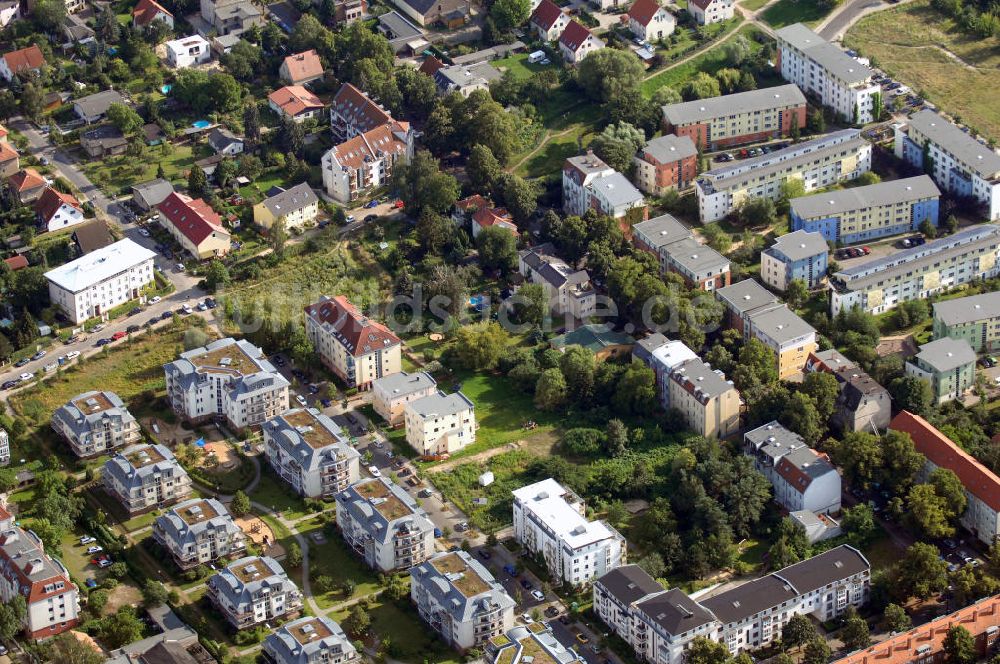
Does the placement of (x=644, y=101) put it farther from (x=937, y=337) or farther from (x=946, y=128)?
(x=937, y=337)

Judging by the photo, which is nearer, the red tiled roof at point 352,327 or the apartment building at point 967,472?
the apartment building at point 967,472

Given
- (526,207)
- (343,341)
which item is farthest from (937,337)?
(343,341)

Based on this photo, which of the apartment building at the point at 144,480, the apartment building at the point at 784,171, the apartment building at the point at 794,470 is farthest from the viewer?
the apartment building at the point at 784,171

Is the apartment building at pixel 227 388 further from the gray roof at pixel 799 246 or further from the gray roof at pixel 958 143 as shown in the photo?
the gray roof at pixel 958 143

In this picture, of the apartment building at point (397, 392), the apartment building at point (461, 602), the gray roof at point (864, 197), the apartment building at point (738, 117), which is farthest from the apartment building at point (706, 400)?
the apartment building at point (738, 117)

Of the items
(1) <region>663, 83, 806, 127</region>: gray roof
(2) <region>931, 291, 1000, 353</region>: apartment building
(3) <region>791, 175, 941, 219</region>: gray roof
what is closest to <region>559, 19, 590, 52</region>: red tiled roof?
(1) <region>663, 83, 806, 127</region>: gray roof
